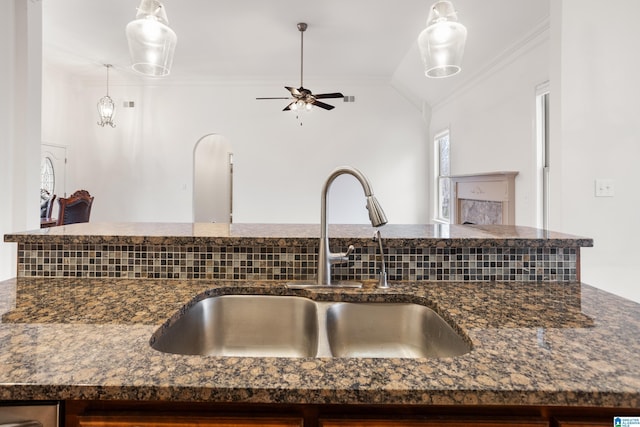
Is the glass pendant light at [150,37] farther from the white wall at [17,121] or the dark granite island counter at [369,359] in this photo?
the white wall at [17,121]

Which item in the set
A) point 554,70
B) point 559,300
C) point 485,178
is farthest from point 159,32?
point 485,178

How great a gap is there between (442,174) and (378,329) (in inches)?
201

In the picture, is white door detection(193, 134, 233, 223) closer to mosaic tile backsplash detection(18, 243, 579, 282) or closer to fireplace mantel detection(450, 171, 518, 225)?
fireplace mantel detection(450, 171, 518, 225)

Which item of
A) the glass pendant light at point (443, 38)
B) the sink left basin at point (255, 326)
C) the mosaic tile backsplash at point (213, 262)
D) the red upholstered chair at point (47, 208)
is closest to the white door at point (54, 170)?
the red upholstered chair at point (47, 208)

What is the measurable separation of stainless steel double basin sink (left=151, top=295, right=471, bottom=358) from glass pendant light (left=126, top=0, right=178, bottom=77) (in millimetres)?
1302

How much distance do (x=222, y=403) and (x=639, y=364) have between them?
0.71 meters

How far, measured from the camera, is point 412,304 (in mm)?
1036

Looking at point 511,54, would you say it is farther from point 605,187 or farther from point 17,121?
point 17,121

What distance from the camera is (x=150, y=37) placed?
1675 mm

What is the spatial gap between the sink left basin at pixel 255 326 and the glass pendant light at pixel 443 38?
4.33ft

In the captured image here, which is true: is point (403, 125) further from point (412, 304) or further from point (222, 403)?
point (222, 403)

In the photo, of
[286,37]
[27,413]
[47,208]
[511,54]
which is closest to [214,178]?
[47,208]

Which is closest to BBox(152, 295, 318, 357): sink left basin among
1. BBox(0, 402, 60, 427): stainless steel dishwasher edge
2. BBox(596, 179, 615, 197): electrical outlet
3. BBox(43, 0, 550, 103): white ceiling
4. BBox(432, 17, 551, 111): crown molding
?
BBox(0, 402, 60, 427): stainless steel dishwasher edge

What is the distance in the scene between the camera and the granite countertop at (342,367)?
54 centimetres
